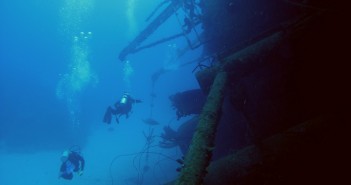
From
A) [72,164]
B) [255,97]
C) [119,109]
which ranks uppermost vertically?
[119,109]

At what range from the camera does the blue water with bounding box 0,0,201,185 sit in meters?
33.9

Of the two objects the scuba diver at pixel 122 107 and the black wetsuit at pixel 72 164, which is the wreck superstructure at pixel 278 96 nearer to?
the scuba diver at pixel 122 107

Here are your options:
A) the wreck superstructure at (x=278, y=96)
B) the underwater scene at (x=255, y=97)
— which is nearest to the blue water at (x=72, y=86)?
the underwater scene at (x=255, y=97)

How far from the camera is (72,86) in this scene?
2547 inches

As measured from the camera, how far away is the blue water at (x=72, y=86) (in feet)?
111

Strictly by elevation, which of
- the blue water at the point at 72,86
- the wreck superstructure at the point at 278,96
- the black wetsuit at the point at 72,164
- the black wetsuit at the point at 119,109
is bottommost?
the wreck superstructure at the point at 278,96

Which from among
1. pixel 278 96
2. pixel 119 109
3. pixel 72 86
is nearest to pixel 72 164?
pixel 119 109

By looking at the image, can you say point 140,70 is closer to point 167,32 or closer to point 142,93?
point 142,93

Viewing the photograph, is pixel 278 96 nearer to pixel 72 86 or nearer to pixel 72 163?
pixel 72 163

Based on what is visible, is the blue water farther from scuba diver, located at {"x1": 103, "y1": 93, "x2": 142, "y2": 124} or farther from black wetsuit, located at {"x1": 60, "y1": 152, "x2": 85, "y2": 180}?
scuba diver, located at {"x1": 103, "y1": 93, "x2": 142, "y2": 124}

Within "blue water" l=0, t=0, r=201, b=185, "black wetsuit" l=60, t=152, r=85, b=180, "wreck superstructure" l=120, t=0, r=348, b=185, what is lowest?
"wreck superstructure" l=120, t=0, r=348, b=185

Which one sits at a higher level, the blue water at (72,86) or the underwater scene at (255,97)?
the blue water at (72,86)

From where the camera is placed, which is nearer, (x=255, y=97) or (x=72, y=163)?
(x=255, y=97)

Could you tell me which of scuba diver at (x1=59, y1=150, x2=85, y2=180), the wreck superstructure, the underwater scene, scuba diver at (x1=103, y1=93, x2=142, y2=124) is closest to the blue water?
scuba diver at (x1=59, y1=150, x2=85, y2=180)
